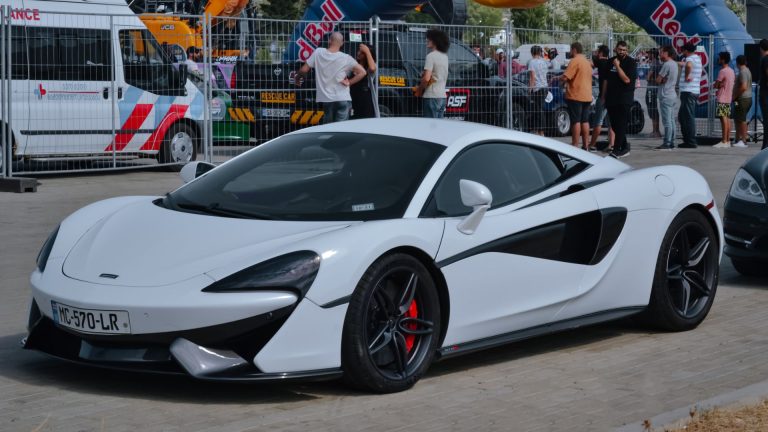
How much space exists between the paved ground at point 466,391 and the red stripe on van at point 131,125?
917cm

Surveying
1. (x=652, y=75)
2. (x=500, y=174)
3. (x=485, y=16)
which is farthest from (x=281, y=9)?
(x=500, y=174)

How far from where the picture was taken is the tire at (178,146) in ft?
55.7

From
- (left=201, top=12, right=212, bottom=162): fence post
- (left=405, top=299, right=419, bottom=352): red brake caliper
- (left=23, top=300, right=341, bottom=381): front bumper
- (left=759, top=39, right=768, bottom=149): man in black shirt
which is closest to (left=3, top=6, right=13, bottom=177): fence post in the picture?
(left=201, top=12, right=212, bottom=162): fence post

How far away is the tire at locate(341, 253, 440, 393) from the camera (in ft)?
17.2

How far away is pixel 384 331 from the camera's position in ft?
17.7

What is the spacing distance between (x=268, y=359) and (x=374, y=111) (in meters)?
12.6

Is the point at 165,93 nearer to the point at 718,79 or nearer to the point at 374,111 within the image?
the point at 374,111

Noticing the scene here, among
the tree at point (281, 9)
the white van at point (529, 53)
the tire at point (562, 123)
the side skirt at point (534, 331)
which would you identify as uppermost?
the tree at point (281, 9)

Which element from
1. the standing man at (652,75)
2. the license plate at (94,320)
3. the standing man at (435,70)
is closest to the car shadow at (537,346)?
the license plate at (94,320)

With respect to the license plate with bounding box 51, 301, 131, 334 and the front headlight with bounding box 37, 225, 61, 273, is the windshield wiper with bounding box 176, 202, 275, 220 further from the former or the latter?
the license plate with bounding box 51, 301, 131, 334

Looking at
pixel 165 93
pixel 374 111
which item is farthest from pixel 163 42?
pixel 374 111

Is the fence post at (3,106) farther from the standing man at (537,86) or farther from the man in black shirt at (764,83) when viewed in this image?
the man in black shirt at (764,83)

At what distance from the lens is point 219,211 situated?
19.3ft

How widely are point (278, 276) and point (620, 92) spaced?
1580cm
